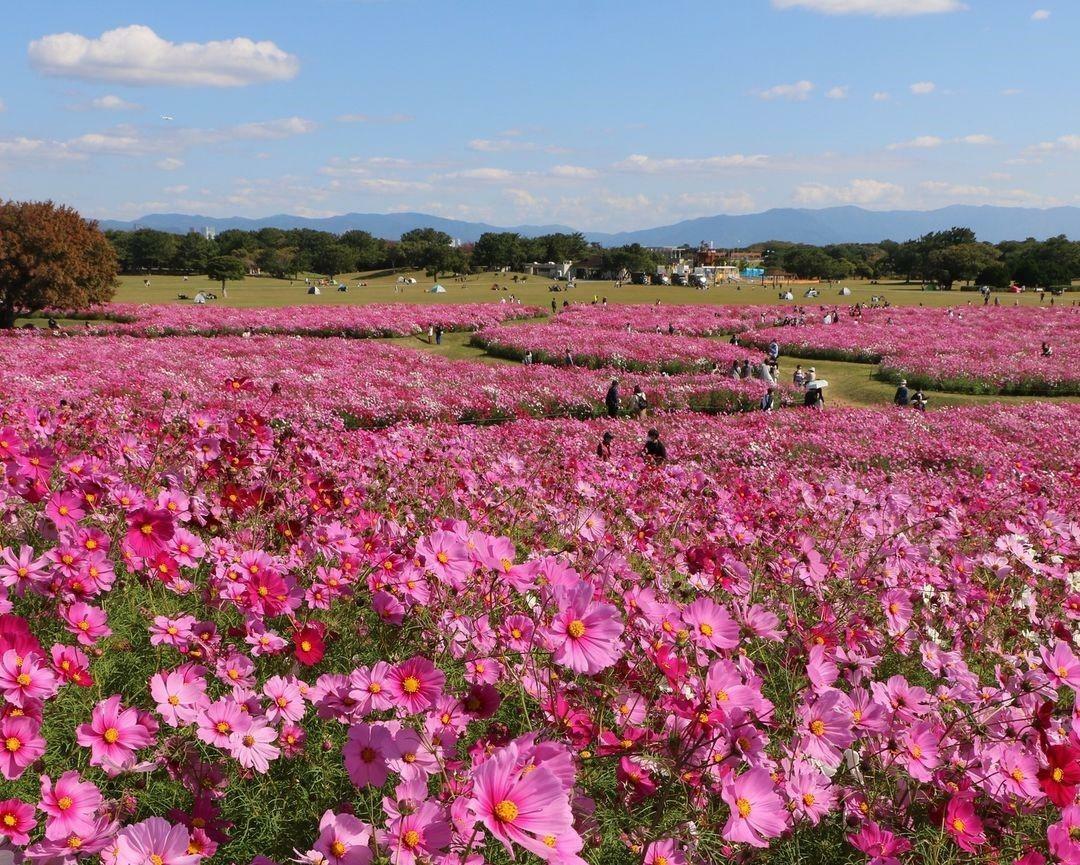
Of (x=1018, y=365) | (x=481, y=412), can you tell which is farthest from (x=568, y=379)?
(x=1018, y=365)

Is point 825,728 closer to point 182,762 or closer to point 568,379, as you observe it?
point 182,762

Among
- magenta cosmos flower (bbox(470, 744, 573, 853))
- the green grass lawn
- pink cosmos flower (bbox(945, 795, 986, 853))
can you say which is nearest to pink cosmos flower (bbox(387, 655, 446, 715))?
magenta cosmos flower (bbox(470, 744, 573, 853))

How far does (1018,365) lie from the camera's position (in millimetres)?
28453

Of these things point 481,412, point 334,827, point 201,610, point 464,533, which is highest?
point 464,533

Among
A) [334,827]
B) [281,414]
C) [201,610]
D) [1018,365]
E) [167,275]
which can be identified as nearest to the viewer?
[334,827]

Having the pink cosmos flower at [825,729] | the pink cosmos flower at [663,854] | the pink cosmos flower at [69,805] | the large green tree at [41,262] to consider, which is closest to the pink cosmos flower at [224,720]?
the pink cosmos flower at [69,805]

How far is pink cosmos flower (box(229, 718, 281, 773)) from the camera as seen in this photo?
1796 mm

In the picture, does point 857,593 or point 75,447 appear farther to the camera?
point 75,447

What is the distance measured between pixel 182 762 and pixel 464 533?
98 cm

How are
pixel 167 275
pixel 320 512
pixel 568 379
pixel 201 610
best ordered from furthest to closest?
pixel 167 275 < pixel 568 379 < pixel 320 512 < pixel 201 610

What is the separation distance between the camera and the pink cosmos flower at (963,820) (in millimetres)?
1914

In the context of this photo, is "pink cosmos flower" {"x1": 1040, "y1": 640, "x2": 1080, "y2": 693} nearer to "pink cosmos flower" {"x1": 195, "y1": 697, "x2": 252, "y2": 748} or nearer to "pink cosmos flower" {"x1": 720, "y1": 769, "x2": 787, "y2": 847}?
"pink cosmos flower" {"x1": 720, "y1": 769, "x2": 787, "y2": 847}

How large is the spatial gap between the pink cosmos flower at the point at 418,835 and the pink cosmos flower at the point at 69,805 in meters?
0.65

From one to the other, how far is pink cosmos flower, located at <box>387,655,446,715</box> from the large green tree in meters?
37.9
